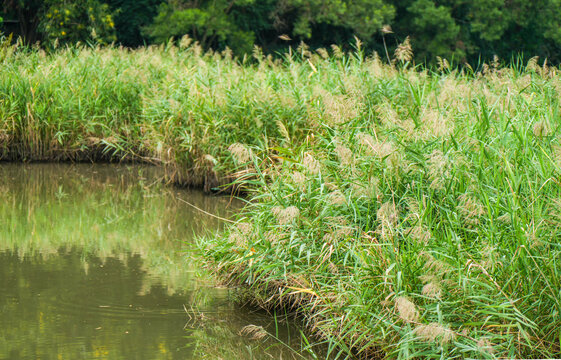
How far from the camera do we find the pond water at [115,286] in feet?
13.0

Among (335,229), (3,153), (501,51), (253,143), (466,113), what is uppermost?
(466,113)

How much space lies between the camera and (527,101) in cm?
517

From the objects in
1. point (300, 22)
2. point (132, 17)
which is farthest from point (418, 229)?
point (132, 17)

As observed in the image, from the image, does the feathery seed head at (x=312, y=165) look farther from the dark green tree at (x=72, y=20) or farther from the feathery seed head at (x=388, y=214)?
the dark green tree at (x=72, y=20)

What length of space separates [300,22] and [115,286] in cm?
1886

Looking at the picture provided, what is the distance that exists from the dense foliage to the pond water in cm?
1178

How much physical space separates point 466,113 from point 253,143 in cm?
273

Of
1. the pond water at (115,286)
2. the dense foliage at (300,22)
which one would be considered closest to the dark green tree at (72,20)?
the dense foliage at (300,22)

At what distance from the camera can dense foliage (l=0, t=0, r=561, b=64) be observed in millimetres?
19109

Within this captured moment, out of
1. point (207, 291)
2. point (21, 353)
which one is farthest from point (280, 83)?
point (21, 353)

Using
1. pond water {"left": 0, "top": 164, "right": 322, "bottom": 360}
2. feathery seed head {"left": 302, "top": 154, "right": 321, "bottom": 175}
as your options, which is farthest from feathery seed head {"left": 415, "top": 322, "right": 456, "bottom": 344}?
feathery seed head {"left": 302, "top": 154, "right": 321, "bottom": 175}

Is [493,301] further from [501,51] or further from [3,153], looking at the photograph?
[501,51]

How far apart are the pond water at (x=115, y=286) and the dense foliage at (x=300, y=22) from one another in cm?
1178

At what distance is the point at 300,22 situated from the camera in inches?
903
